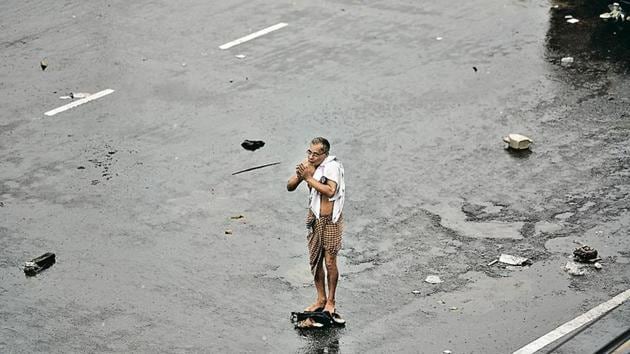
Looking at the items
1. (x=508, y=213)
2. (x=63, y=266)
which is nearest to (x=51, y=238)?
(x=63, y=266)

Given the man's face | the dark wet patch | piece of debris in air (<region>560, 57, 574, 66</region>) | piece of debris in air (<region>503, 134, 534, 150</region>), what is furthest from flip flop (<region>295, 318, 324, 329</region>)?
piece of debris in air (<region>560, 57, 574, 66</region>)

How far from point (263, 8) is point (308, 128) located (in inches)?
182

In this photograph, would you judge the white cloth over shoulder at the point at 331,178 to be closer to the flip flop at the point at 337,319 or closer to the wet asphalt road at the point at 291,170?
the flip flop at the point at 337,319

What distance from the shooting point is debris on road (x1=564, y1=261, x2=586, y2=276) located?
11414mm

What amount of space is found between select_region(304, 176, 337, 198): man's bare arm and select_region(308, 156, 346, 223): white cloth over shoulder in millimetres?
43

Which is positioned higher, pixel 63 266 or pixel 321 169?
pixel 321 169

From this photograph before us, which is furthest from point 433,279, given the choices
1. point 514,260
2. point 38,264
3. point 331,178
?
point 38,264

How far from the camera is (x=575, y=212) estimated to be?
1255 centimetres

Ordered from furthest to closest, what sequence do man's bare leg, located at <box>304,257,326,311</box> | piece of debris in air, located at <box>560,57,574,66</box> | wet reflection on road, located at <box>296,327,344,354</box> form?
piece of debris in air, located at <box>560,57,574,66</box> → man's bare leg, located at <box>304,257,326,311</box> → wet reflection on road, located at <box>296,327,344,354</box>

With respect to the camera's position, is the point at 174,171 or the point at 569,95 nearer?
the point at 174,171

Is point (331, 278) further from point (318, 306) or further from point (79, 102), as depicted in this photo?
point (79, 102)

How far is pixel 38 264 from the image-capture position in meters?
11.8

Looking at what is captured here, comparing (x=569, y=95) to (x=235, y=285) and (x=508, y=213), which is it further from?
(x=235, y=285)

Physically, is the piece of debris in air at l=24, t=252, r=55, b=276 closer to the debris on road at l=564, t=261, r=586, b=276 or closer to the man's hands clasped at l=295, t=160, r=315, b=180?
the man's hands clasped at l=295, t=160, r=315, b=180
